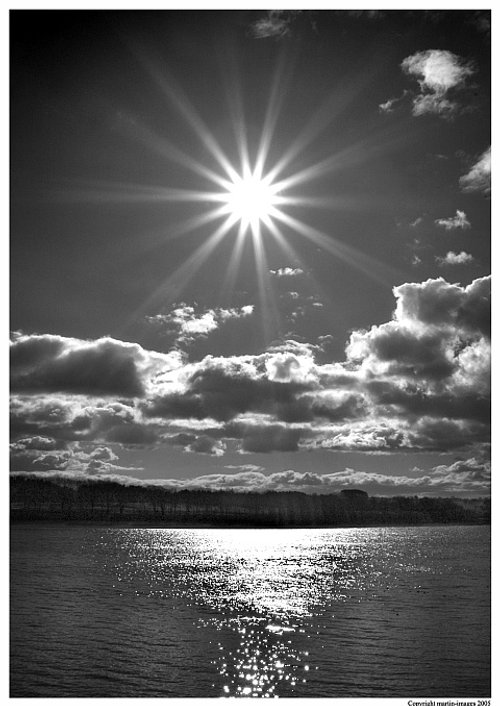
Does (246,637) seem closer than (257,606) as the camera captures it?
Yes

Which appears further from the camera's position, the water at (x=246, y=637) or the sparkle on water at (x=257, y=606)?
the sparkle on water at (x=257, y=606)

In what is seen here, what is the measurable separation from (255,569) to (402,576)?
2648cm

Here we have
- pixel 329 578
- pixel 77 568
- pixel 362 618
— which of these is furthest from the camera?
pixel 77 568

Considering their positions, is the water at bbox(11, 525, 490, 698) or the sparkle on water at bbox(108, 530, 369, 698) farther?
the sparkle on water at bbox(108, 530, 369, 698)

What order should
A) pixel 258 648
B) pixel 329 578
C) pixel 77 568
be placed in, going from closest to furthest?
pixel 258 648, pixel 329 578, pixel 77 568

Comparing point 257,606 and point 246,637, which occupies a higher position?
point 246,637

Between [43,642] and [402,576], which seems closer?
[43,642]

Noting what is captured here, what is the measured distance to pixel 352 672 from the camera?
103 ft
